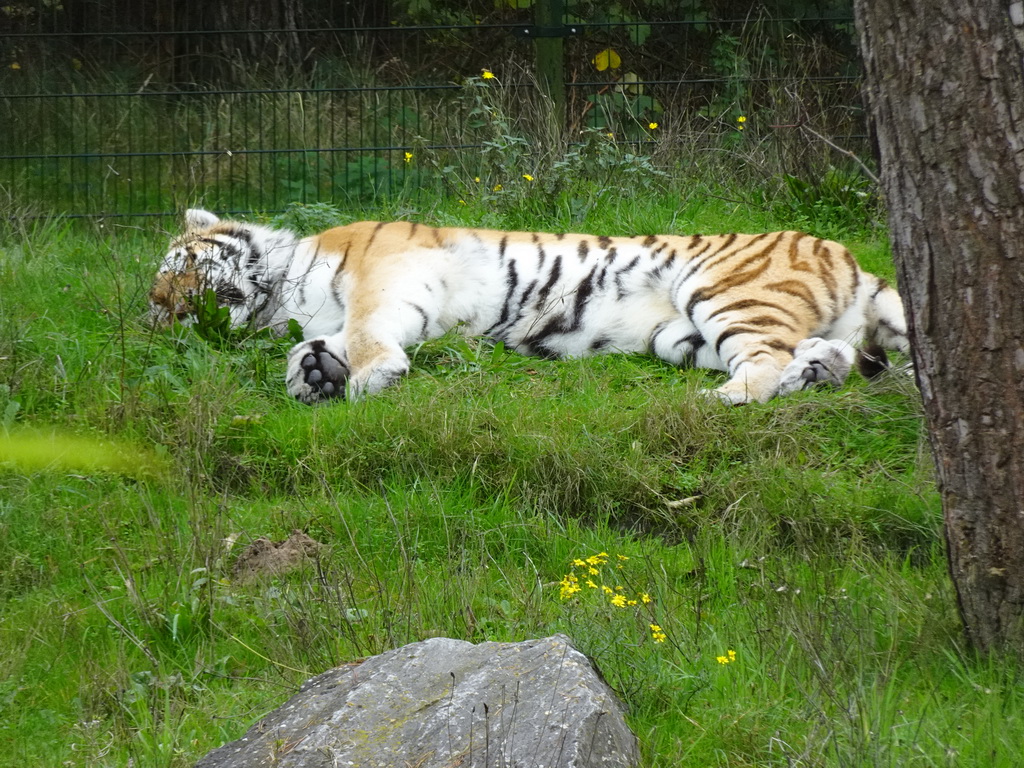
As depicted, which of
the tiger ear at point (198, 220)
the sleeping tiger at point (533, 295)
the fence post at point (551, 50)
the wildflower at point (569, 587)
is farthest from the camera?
the fence post at point (551, 50)

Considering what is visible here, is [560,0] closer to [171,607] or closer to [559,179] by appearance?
[559,179]

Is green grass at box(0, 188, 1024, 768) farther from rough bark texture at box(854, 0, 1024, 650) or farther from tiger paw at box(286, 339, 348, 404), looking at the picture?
rough bark texture at box(854, 0, 1024, 650)

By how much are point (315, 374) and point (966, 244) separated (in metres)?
2.96

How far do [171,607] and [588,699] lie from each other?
1.39 metres

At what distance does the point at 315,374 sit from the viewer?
4863 mm

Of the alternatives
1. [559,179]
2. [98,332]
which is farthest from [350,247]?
[559,179]

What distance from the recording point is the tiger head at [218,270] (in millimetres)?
5148

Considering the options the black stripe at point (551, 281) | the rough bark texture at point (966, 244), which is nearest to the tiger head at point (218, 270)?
the black stripe at point (551, 281)

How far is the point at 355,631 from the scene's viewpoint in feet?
9.66

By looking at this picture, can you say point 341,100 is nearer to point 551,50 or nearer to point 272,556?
point 551,50

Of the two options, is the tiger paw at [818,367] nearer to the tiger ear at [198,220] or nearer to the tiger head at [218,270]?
the tiger head at [218,270]

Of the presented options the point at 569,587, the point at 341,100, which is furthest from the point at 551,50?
the point at 569,587

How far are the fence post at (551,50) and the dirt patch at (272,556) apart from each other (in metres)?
4.94

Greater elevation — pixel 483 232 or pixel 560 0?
pixel 560 0
